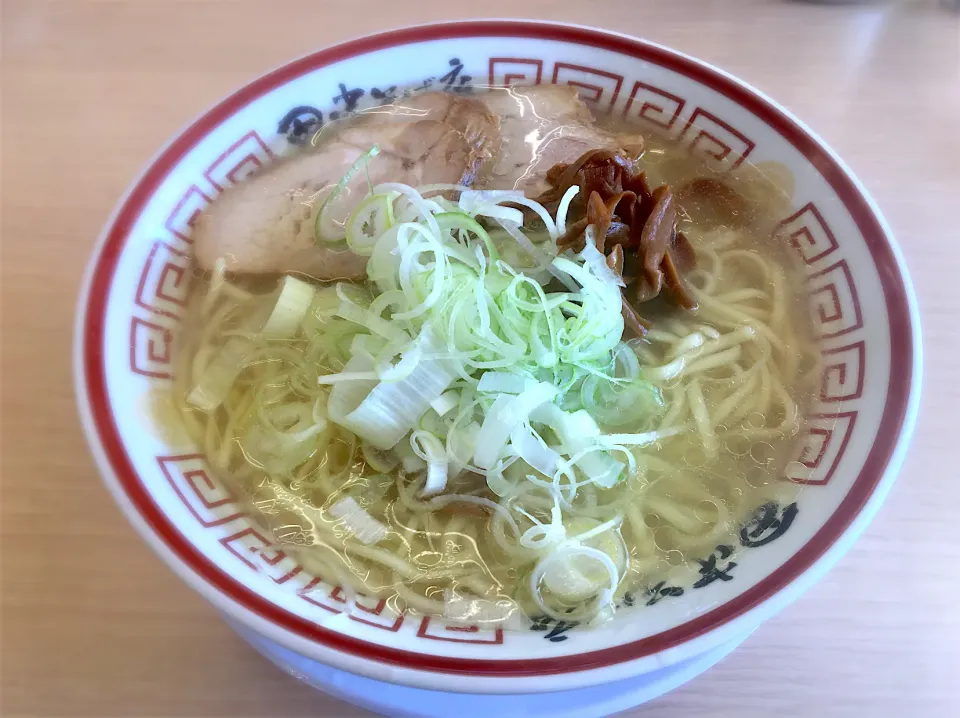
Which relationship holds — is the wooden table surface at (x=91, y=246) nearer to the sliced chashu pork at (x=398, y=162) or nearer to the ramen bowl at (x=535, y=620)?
the ramen bowl at (x=535, y=620)

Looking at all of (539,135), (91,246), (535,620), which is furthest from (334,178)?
(535,620)

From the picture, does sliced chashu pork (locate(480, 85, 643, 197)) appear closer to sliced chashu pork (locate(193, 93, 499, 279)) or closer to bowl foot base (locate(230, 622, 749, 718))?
sliced chashu pork (locate(193, 93, 499, 279))

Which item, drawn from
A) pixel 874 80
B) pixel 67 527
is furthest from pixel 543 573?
pixel 874 80

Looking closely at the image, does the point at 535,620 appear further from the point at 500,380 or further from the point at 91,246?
the point at 91,246

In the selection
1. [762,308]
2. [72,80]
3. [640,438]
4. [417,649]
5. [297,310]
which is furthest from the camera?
[72,80]

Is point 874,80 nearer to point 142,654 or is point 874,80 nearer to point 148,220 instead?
point 148,220
